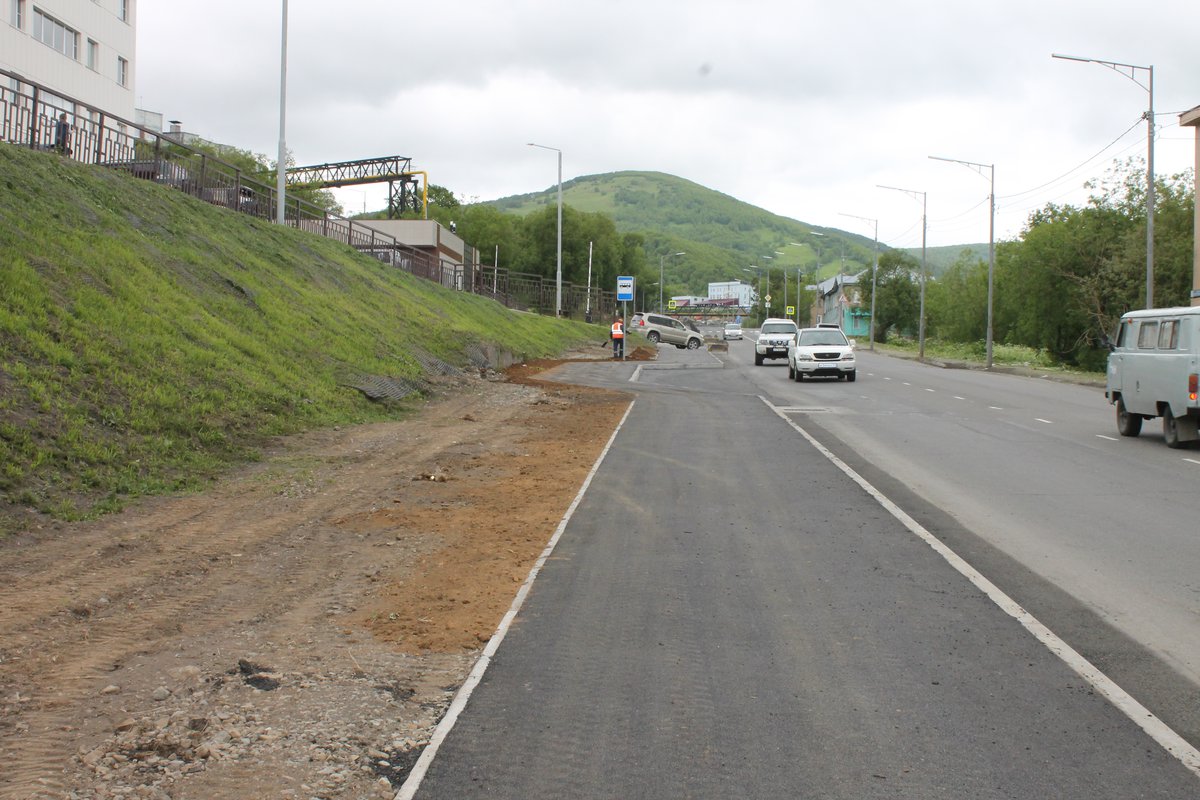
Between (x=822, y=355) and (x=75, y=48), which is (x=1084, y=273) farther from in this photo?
(x=75, y=48)

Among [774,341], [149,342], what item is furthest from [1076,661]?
[774,341]

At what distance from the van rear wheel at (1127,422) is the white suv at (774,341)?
2728 cm

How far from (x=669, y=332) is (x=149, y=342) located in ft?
188

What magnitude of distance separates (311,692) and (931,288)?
107 m

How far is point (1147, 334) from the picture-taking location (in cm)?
1669

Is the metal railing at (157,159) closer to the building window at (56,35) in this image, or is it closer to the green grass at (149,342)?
the green grass at (149,342)

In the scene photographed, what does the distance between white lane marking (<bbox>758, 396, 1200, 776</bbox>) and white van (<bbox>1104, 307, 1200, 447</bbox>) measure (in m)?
7.53

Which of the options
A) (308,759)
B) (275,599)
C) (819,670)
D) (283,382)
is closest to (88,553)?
(275,599)

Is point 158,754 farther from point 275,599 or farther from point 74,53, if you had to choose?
point 74,53

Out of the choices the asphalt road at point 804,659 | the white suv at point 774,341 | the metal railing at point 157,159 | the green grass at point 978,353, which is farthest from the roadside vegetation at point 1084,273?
the asphalt road at point 804,659

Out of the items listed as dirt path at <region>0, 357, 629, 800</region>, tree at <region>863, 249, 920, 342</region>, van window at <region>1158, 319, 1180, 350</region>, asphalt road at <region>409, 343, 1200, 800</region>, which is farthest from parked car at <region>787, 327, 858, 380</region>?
tree at <region>863, 249, 920, 342</region>

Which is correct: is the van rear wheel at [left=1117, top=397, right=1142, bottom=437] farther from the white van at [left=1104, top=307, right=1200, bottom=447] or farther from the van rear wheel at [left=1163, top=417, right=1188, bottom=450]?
the van rear wheel at [left=1163, top=417, right=1188, bottom=450]

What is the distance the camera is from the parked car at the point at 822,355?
3272 cm

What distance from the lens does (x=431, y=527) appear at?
957 centimetres
